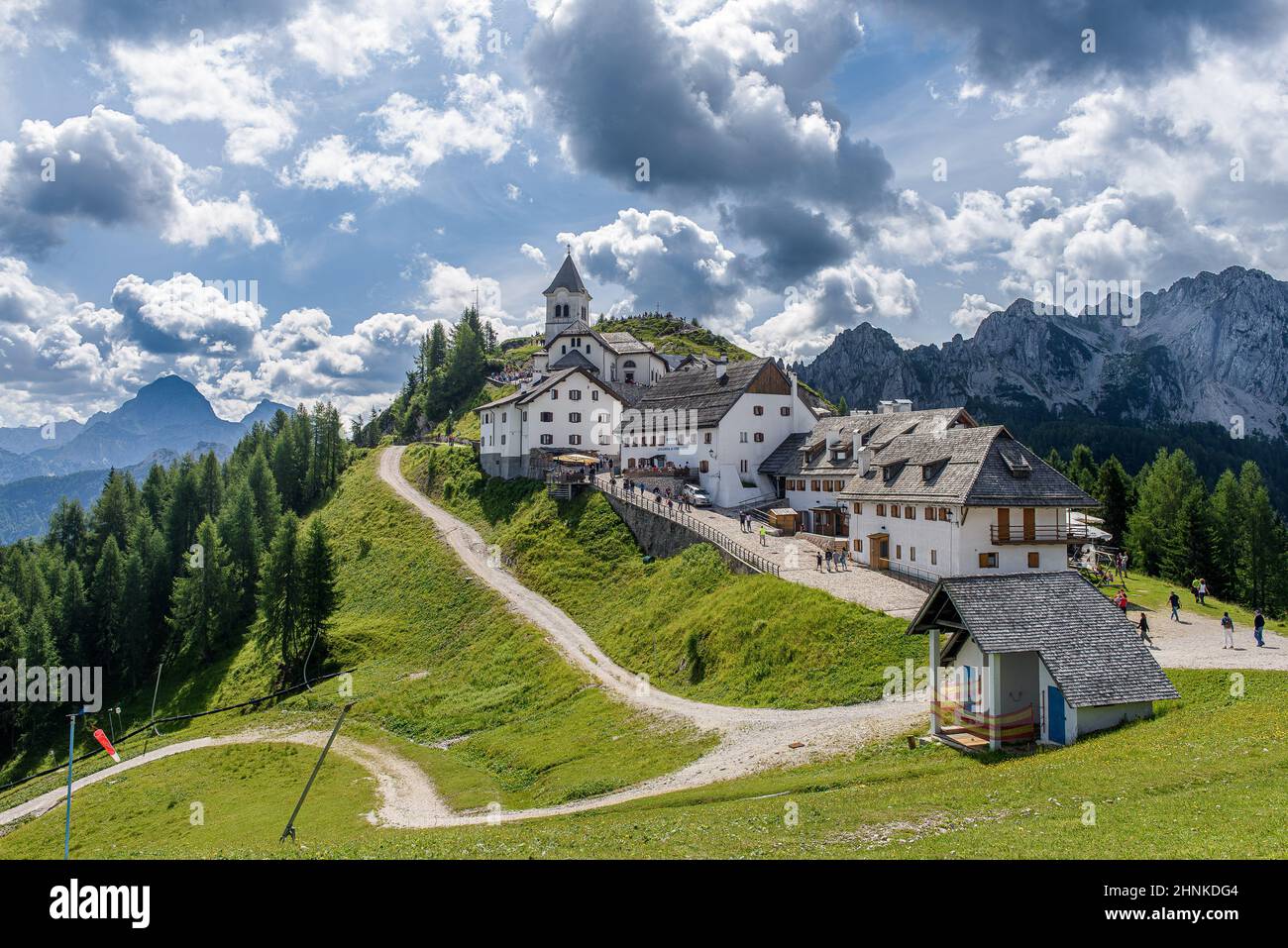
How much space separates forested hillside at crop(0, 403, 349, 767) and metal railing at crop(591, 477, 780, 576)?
26.7 metres

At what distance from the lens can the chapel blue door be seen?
23995 millimetres

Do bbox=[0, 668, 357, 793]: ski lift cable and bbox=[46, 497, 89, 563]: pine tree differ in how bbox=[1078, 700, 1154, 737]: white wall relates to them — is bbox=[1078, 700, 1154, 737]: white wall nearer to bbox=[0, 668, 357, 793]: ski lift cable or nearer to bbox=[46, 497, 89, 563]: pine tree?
bbox=[0, 668, 357, 793]: ski lift cable

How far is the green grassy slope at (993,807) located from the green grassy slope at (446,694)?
736 cm

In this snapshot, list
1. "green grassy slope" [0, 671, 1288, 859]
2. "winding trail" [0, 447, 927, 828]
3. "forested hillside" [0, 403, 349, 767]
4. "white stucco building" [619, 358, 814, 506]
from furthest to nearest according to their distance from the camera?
"white stucco building" [619, 358, 814, 506]
"forested hillside" [0, 403, 349, 767]
"winding trail" [0, 447, 927, 828]
"green grassy slope" [0, 671, 1288, 859]

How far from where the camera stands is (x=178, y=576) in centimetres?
10031

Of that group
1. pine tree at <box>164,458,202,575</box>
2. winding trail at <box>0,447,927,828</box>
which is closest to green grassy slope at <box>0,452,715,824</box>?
winding trail at <box>0,447,927,828</box>

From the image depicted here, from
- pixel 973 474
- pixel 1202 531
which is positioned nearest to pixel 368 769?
A: pixel 973 474

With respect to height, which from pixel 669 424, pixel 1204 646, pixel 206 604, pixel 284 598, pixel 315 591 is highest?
pixel 669 424

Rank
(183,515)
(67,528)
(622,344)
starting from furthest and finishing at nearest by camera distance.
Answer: (622,344) → (67,528) → (183,515)

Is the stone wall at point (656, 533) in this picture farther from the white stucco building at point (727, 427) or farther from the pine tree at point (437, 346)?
the pine tree at point (437, 346)

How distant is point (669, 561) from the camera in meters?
57.9

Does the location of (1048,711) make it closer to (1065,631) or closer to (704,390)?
(1065,631)

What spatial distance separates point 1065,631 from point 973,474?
68.1ft
